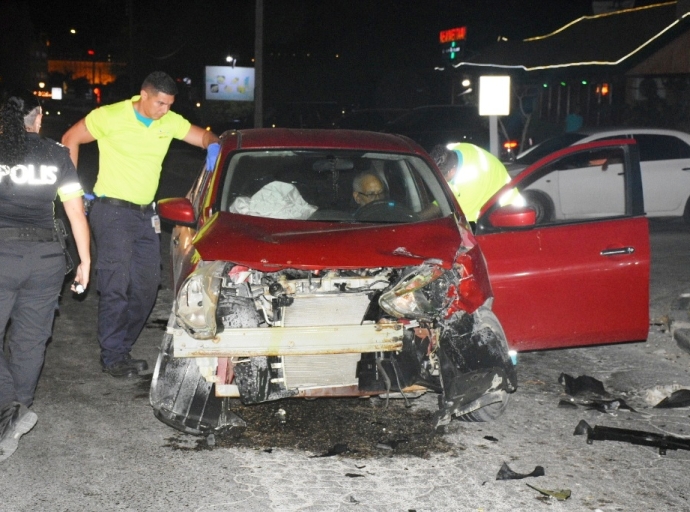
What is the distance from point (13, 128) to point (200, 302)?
134cm

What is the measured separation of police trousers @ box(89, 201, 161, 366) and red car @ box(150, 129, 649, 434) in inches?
11.1

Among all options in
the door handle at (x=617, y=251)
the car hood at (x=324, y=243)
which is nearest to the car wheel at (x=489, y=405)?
the car hood at (x=324, y=243)

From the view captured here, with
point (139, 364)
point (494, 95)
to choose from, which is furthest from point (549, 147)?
point (139, 364)

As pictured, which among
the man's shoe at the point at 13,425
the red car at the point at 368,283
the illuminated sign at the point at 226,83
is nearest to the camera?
the man's shoe at the point at 13,425

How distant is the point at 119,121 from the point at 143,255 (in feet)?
3.00

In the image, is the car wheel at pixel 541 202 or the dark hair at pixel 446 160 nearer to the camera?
the dark hair at pixel 446 160

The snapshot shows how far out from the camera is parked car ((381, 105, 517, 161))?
61.3 feet

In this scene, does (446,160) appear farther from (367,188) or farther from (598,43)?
(598,43)

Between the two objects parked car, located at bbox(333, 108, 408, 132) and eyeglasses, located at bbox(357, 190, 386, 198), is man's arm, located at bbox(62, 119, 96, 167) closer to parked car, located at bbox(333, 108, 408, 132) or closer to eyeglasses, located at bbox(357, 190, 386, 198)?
eyeglasses, located at bbox(357, 190, 386, 198)

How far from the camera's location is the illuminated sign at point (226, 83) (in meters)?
43.4

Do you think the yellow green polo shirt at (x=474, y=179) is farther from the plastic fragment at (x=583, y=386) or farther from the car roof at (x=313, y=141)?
the plastic fragment at (x=583, y=386)

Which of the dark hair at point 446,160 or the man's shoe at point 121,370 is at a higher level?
the dark hair at point 446,160

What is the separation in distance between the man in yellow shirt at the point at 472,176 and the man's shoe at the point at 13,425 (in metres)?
3.36

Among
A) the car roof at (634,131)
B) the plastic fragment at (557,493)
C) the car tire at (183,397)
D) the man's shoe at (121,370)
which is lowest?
the plastic fragment at (557,493)
